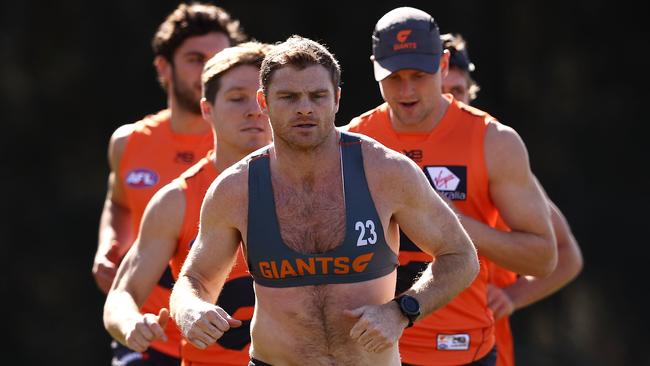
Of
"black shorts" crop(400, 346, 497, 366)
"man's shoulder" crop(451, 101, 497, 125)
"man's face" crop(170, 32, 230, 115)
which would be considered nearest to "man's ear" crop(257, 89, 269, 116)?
"man's shoulder" crop(451, 101, 497, 125)

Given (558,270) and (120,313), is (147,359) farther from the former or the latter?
(558,270)

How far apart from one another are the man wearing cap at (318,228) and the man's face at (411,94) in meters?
1.08

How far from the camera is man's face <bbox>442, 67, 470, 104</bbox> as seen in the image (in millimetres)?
6934

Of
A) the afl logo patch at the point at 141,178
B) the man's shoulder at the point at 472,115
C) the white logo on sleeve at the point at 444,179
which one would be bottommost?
the afl logo patch at the point at 141,178

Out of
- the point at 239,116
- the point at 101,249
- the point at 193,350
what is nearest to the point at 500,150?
the point at 239,116

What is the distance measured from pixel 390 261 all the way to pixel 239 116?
1308 millimetres

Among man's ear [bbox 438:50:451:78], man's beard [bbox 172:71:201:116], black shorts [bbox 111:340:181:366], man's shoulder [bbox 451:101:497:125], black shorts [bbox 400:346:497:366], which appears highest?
man's ear [bbox 438:50:451:78]

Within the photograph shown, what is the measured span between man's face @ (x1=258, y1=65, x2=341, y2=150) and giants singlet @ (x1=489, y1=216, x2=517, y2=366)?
2.04 meters

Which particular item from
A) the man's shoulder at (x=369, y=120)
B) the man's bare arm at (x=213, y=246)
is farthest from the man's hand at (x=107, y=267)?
the man's bare arm at (x=213, y=246)

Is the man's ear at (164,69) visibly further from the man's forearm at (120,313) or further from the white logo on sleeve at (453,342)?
the white logo on sleeve at (453,342)

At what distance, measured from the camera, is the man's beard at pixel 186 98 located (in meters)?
7.39

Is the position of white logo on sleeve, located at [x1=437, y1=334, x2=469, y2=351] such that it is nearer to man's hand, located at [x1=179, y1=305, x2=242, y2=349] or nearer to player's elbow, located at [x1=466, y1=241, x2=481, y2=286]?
player's elbow, located at [x1=466, y1=241, x2=481, y2=286]

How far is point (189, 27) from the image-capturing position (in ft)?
25.4

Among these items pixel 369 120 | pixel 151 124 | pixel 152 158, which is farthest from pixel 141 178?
pixel 369 120
